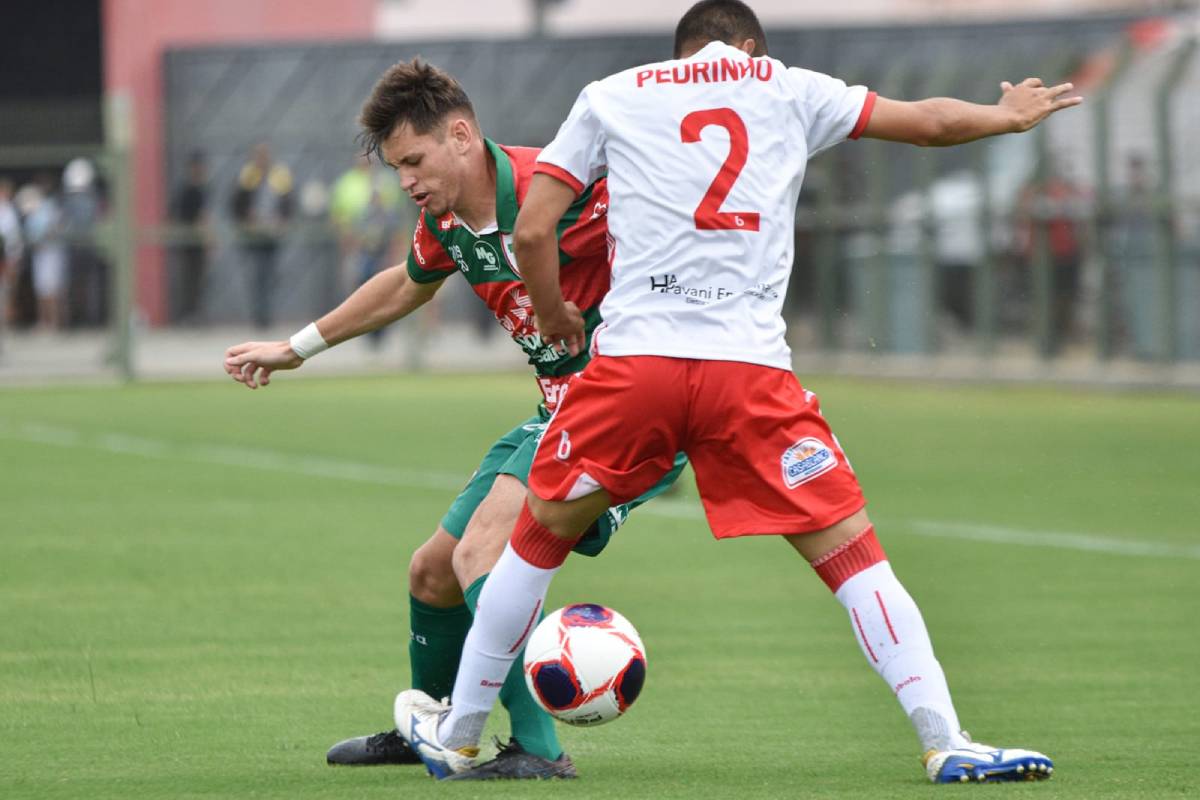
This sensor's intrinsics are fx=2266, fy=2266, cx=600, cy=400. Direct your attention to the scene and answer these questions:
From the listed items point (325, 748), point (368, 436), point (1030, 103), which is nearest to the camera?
point (1030, 103)

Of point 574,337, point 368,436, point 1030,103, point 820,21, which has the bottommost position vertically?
point 368,436

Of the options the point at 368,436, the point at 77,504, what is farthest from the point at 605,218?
the point at 368,436

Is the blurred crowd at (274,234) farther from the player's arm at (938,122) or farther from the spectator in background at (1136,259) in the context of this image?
the player's arm at (938,122)

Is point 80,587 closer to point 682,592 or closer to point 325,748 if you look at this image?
point 682,592

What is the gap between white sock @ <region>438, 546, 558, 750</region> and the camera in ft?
18.2

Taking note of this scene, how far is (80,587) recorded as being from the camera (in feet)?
32.2

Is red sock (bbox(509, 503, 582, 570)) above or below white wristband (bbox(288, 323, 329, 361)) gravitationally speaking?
below

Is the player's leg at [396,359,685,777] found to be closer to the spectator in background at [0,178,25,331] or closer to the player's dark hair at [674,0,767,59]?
the player's dark hair at [674,0,767,59]

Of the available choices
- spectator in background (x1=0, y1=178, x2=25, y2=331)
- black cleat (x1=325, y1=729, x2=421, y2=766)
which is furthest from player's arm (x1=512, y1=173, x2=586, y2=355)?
spectator in background (x1=0, y1=178, x2=25, y2=331)

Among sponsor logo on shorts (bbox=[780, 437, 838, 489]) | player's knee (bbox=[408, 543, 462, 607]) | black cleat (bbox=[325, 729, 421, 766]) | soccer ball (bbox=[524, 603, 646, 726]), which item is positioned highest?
sponsor logo on shorts (bbox=[780, 437, 838, 489])

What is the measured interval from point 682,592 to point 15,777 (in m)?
4.51

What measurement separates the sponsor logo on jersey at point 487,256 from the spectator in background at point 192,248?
23652mm

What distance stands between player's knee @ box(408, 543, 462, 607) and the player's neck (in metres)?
0.88

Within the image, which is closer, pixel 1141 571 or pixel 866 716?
pixel 866 716
